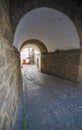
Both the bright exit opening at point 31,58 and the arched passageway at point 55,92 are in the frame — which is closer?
the arched passageway at point 55,92

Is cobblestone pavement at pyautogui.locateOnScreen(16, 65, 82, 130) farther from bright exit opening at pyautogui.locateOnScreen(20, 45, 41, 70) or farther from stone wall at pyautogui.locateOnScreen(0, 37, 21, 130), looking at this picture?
bright exit opening at pyautogui.locateOnScreen(20, 45, 41, 70)

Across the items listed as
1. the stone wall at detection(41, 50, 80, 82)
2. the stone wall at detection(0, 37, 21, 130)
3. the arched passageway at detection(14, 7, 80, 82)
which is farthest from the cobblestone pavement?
the arched passageway at detection(14, 7, 80, 82)

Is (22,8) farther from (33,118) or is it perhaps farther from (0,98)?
(33,118)

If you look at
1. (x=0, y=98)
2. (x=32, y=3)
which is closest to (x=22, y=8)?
(x=32, y=3)

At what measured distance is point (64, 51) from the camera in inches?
155

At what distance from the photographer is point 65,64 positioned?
389 cm

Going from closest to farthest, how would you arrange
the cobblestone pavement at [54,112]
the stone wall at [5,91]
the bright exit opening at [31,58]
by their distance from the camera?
the stone wall at [5,91]
the cobblestone pavement at [54,112]
the bright exit opening at [31,58]

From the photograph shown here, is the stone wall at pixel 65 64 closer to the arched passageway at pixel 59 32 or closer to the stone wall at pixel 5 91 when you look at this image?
the arched passageway at pixel 59 32

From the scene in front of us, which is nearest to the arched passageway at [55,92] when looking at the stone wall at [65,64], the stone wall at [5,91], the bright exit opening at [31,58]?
the stone wall at [65,64]

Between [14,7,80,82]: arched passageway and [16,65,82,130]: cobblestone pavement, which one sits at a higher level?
[14,7,80,82]: arched passageway

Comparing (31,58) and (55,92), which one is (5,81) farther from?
(31,58)

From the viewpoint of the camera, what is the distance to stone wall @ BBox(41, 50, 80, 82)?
129 inches

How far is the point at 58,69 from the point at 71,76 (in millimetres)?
1037

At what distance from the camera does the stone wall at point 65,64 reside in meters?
3.28
